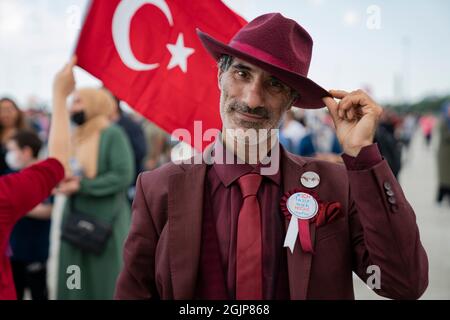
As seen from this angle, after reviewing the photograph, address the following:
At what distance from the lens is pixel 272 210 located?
1.50m

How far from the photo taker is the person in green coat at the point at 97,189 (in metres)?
3.60

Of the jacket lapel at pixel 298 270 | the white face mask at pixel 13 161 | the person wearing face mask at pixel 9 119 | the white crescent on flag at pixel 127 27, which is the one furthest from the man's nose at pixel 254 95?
the person wearing face mask at pixel 9 119

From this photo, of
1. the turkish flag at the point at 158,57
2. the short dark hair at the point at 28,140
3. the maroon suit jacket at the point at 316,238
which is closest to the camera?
the maroon suit jacket at the point at 316,238

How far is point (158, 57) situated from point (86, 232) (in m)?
1.75

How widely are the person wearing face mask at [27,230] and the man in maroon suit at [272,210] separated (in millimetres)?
2371

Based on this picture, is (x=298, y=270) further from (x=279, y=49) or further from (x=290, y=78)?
(x=279, y=49)

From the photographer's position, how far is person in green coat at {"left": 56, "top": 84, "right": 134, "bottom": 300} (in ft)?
11.8

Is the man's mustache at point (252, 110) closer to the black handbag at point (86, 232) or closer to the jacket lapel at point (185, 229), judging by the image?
the jacket lapel at point (185, 229)

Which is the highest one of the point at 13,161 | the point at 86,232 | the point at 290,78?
the point at 290,78

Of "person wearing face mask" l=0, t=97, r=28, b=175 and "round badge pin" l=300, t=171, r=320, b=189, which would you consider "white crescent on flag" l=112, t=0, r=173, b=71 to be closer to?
"round badge pin" l=300, t=171, r=320, b=189

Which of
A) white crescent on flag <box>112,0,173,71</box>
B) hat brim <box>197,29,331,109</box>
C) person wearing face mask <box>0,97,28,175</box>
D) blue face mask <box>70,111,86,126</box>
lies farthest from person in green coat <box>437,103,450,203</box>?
hat brim <box>197,29,331,109</box>

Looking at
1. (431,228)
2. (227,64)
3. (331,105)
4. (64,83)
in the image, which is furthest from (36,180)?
(431,228)

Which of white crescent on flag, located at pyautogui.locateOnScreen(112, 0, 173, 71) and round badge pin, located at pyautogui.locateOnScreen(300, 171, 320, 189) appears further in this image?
white crescent on flag, located at pyautogui.locateOnScreen(112, 0, 173, 71)

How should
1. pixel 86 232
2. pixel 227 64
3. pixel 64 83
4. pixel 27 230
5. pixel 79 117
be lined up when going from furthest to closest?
pixel 79 117
pixel 27 230
pixel 86 232
pixel 64 83
pixel 227 64
